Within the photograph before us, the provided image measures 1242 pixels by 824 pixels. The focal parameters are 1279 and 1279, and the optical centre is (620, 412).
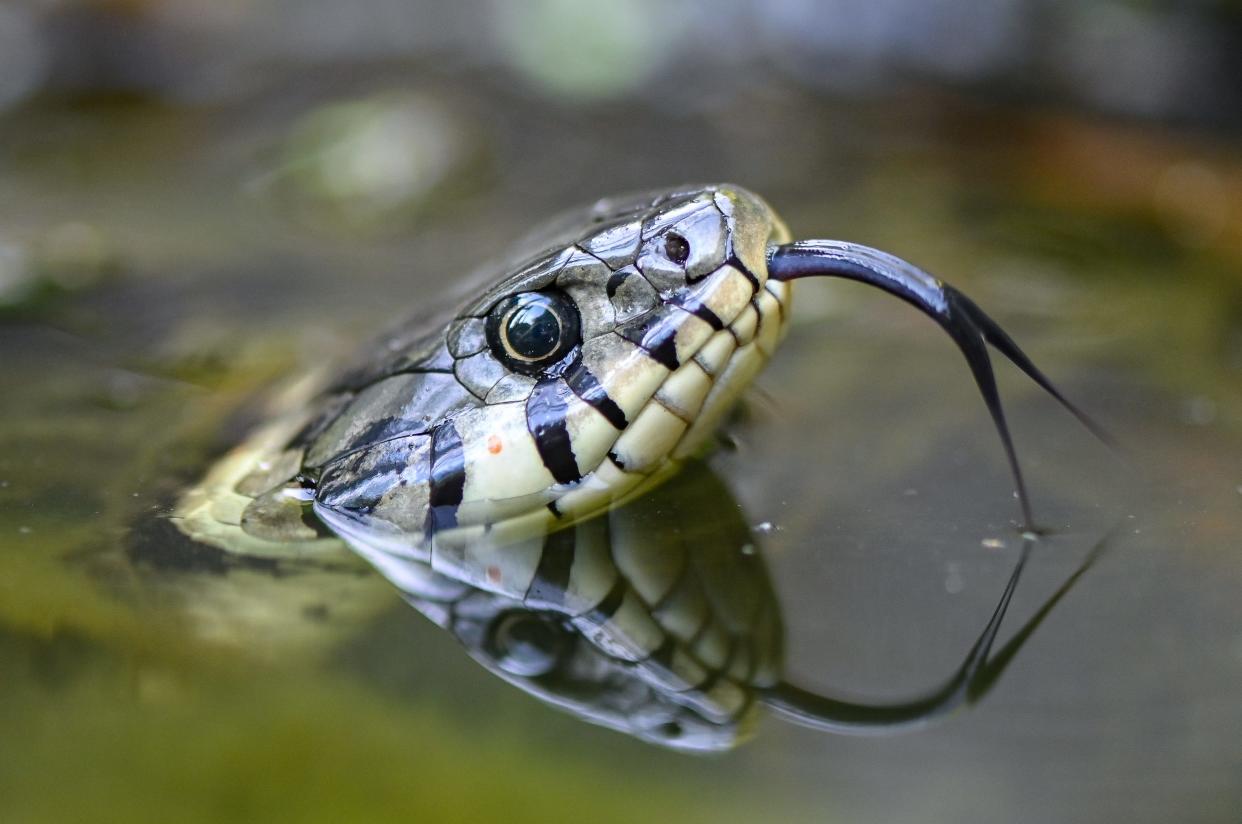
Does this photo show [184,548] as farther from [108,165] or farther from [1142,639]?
[108,165]

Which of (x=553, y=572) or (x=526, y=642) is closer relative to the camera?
(x=526, y=642)

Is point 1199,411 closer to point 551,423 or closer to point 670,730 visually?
point 551,423

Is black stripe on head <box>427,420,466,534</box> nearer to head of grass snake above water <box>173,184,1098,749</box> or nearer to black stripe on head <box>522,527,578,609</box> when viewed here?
head of grass snake above water <box>173,184,1098,749</box>

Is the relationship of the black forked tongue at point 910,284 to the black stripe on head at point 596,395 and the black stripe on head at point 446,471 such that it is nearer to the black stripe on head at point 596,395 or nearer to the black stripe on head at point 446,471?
the black stripe on head at point 596,395

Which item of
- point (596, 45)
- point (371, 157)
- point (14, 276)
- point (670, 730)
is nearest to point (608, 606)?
point (670, 730)

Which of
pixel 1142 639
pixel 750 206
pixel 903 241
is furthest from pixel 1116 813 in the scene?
pixel 903 241
